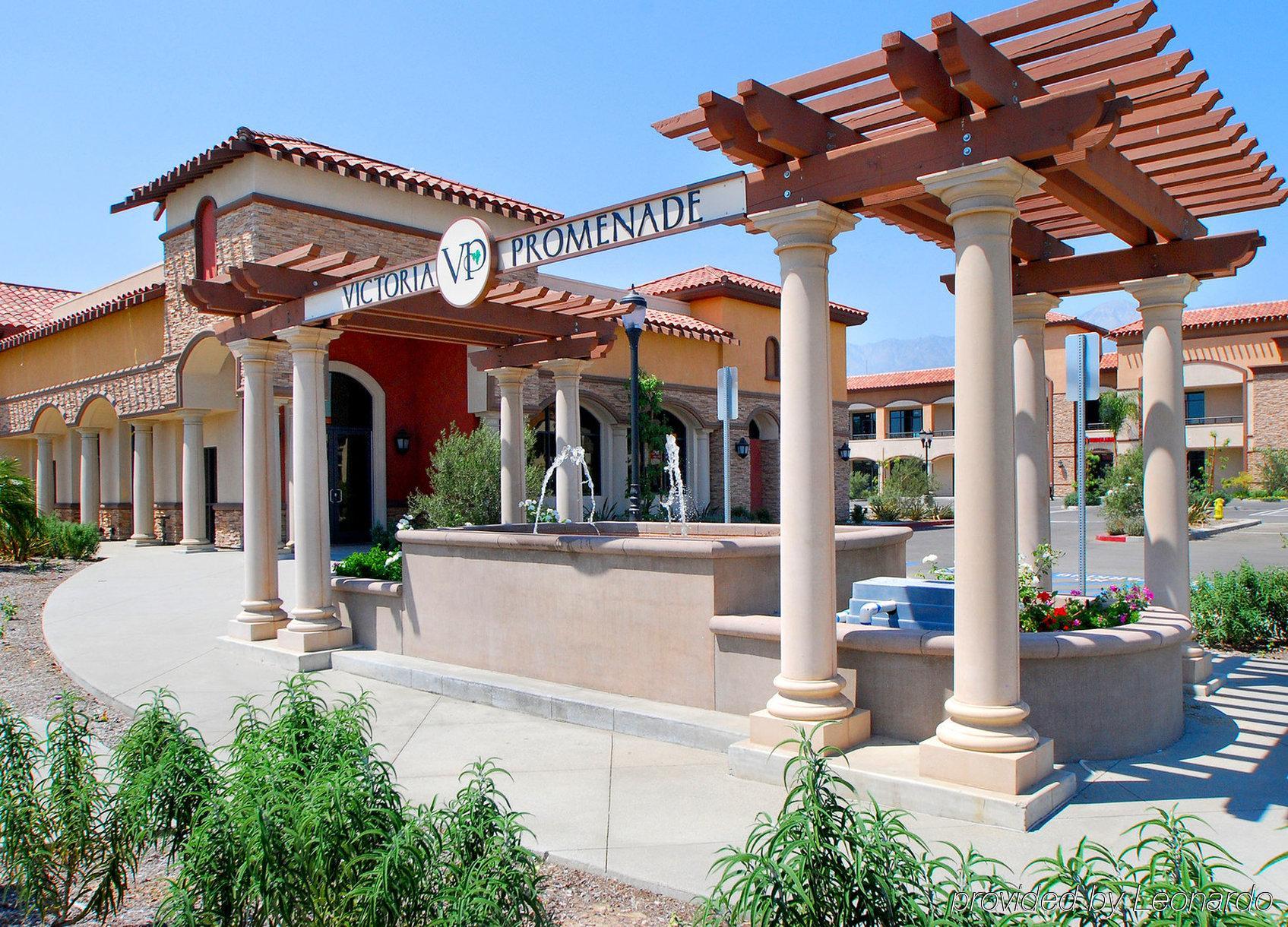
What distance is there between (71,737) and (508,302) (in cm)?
640

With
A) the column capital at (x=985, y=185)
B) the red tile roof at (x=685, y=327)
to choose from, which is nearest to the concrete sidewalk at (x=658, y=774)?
the column capital at (x=985, y=185)

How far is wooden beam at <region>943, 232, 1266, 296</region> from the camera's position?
6.88m

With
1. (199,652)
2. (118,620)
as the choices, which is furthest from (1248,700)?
(118,620)

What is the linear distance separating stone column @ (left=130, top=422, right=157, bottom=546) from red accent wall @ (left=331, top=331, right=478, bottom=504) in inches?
234

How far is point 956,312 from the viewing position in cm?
509

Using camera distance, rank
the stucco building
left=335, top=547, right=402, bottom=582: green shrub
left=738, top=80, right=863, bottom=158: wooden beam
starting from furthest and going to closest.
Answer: the stucco building
left=335, top=547, right=402, bottom=582: green shrub
left=738, top=80, right=863, bottom=158: wooden beam

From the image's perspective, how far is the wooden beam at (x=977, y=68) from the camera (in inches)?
177

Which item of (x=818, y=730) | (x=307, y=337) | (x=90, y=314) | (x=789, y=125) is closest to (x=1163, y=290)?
(x=789, y=125)

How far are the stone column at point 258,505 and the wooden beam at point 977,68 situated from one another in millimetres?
7651

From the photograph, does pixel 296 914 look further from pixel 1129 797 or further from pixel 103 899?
pixel 1129 797

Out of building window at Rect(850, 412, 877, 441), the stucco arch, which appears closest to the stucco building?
the stucco arch

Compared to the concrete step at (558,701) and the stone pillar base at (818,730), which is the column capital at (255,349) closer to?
the concrete step at (558,701)

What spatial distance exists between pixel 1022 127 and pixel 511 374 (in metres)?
7.27

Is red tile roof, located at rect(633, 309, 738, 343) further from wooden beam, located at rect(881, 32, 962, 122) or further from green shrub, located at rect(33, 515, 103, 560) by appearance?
wooden beam, located at rect(881, 32, 962, 122)
